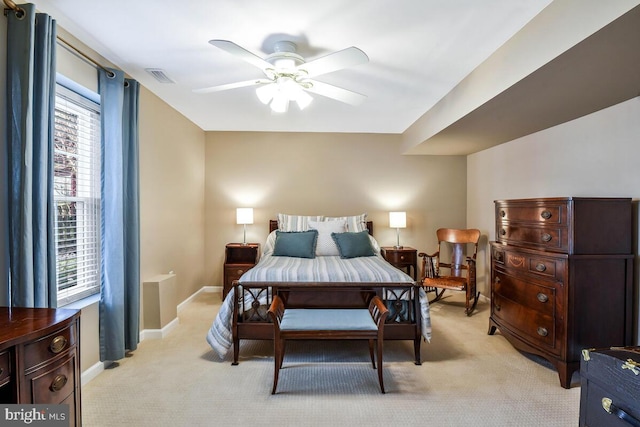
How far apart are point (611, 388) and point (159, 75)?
3.76m

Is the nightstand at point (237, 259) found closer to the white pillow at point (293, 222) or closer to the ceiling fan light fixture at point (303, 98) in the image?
the white pillow at point (293, 222)

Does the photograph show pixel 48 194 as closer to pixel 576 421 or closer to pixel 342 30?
pixel 342 30

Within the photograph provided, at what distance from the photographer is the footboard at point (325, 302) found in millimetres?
2721

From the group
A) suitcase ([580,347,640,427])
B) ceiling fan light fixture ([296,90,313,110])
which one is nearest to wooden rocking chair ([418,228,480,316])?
suitcase ([580,347,640,427])

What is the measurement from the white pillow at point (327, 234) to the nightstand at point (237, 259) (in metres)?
0.97

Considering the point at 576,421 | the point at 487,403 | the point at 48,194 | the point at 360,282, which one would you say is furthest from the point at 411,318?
the point at 48,194

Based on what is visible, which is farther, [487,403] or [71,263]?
[71,263]

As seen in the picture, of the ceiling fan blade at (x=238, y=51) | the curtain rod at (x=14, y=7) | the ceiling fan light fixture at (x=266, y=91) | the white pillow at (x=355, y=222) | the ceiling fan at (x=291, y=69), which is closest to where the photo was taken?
the curtain rod at (x=14, y=7)

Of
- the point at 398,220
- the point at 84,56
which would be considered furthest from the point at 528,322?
the point at 84,56

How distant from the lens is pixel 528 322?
2.64 meters

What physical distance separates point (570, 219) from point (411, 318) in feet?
4.67

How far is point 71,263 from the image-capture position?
2.42 meters

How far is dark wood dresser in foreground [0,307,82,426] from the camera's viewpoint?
46.6 inches

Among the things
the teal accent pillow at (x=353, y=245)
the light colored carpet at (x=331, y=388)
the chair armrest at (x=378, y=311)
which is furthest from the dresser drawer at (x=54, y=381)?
the teal accent pillow at (x=353, y=245)
